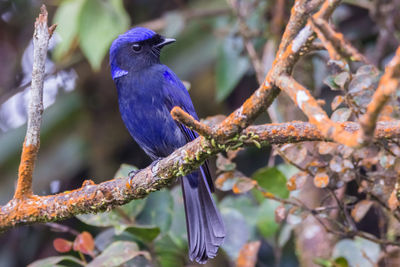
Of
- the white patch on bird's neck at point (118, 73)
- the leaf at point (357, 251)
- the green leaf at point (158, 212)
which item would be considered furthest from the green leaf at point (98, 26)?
the leaf at point (357, 251)

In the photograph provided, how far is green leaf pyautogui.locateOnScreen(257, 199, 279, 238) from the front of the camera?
3.14m

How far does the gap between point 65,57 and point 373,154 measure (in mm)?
2726

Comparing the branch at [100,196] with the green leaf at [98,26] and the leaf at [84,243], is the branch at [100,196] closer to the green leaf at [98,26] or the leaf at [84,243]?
the leaf at [84,243]

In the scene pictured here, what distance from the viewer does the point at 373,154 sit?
269cm

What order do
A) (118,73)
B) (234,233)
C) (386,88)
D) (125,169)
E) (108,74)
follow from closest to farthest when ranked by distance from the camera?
(386,88) → (125,169) → (234,233) → (118,73) → (108,74)

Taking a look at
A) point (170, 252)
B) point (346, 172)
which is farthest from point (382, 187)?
point (170, 252)

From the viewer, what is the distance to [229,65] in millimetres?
4051

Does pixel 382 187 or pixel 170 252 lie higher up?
pixel 382 187

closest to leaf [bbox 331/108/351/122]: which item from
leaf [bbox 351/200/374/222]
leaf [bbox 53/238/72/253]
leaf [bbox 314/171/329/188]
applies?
leaf [bbox 314/171/329/188]

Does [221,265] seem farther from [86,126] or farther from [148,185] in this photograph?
[148,185]

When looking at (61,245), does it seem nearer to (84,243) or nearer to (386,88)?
(84,243)

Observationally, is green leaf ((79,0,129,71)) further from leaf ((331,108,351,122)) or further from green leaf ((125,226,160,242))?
leaf ((331,108,351,122))

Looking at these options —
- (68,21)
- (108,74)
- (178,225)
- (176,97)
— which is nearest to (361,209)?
(178,225)

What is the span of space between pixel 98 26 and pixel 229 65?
1.01 metres
